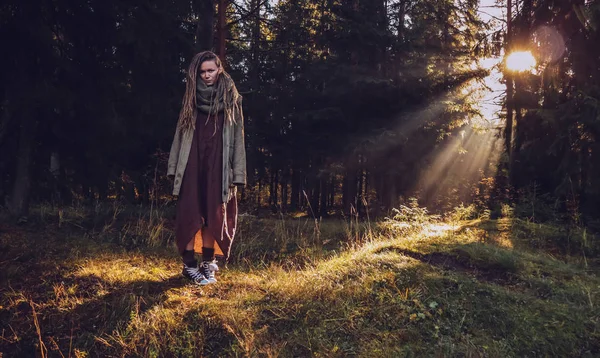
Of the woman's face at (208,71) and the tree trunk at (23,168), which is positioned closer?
the woman's face at (208,71)

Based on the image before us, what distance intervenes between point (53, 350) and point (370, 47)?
485 inches

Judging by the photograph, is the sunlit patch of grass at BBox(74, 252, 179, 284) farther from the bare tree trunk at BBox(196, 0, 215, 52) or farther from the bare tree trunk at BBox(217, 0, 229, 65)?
the bare tree trunk at BBox(217, 0, 229, 65)

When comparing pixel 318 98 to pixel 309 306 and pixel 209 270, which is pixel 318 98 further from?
pixel 309 306

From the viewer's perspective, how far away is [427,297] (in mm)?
3316

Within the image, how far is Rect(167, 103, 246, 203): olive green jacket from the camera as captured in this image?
→ 4023mm

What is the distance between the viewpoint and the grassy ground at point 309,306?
111 inches

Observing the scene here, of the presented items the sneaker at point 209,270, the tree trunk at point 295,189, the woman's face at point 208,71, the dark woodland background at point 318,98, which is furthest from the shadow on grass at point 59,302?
the tree trunk at point 295,189

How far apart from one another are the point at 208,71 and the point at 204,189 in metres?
1.20

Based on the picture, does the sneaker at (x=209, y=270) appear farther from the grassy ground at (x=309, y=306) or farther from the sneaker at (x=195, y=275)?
the grassy ground at (x=309, y=306)

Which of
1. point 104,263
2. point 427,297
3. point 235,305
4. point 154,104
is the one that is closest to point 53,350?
point 235,305

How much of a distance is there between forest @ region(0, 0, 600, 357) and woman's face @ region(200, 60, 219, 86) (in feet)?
6.82

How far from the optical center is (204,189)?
4121 millimetres

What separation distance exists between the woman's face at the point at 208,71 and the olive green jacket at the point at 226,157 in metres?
0.45

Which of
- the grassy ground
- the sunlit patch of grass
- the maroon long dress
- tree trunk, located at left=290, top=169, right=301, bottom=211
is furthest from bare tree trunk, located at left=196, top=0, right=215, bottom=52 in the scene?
tree trunk, located at left=290, top=169, right=301, bottom=211
